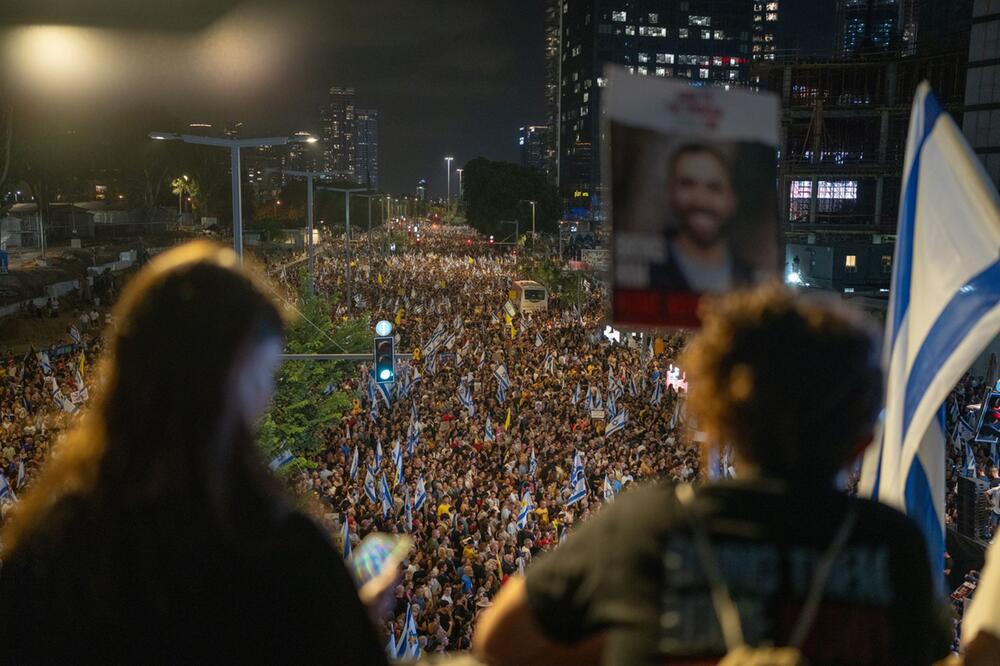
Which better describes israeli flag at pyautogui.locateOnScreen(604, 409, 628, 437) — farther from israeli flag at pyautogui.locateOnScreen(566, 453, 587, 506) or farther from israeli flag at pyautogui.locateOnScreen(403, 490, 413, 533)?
israeli flag at pyautogui.locateOnScreen(403, 490, 413, 533)

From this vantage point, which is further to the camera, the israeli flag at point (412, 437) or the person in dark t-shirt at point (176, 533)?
the israeli flag at point (412, 437)

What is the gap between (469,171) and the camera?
362ft

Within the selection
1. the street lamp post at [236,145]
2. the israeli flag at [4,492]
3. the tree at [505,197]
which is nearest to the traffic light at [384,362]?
the street lamp post at [236,145]

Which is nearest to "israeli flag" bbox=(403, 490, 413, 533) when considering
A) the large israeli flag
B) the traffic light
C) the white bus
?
the traffic light

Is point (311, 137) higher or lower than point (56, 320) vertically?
higher

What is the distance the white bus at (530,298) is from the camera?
42812mm

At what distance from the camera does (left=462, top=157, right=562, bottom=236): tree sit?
104312 mm

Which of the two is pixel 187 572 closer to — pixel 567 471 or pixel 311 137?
pixel 567 471

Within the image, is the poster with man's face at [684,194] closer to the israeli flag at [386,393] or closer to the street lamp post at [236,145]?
the street lamp post at [236,145]

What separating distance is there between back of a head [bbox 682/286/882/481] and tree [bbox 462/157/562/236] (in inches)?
3940

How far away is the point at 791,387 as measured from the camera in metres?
1.70

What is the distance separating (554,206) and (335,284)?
6064cm

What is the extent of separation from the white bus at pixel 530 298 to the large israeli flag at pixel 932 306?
3895cm

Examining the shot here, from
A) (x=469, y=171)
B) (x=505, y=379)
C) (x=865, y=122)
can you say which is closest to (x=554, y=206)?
(x=469, y=171)
